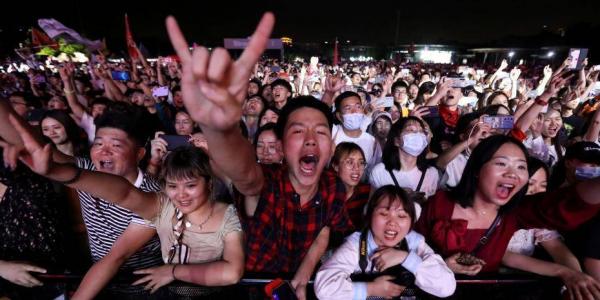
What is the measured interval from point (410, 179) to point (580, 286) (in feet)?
5.40

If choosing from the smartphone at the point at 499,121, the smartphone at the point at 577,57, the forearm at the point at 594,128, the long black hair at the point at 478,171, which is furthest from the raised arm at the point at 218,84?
the smartphone at the point at 577,57

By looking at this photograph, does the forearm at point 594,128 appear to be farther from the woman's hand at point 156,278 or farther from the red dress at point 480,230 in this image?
the woman's hand at point 156,278

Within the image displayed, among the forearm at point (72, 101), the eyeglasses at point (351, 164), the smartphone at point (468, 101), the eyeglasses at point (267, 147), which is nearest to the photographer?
the eyeglasses at point (351, 164)

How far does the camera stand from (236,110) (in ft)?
3.99

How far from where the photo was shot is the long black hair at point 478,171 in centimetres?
218

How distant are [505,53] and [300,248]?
67471mm

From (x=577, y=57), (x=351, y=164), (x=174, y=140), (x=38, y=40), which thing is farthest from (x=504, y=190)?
(x=38, y=40)

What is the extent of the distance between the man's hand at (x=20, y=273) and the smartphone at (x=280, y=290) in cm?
140

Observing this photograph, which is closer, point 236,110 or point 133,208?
point 236,110

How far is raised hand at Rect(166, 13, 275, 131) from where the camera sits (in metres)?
1.16

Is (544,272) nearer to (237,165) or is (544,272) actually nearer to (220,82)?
A: (237,165)

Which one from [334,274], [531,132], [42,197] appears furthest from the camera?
[531,132]

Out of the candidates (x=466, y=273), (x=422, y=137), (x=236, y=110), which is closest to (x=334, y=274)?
(x=466, y=273)

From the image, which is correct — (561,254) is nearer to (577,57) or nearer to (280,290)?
(280,290)
